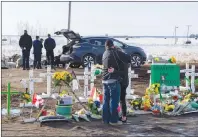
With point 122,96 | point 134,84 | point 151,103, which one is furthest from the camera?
point 134,84

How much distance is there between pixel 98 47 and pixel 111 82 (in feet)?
37.9

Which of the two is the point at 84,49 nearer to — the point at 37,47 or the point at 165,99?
the point at 37,47

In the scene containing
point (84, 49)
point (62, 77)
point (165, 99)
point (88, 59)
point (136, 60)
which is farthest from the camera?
point (136, 60)

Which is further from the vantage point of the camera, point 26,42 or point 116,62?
point 26,42

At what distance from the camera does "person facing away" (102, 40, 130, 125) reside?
909cm

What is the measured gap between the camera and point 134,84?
50.9ft

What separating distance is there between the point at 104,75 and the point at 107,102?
535 mm

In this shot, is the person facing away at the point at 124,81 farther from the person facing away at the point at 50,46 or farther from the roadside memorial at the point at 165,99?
the person facing away at the point at 50,46

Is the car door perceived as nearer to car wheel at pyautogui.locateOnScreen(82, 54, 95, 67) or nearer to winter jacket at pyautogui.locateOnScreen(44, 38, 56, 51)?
car wheel at pyautogui.locateOnScreen(82, 54, 95, 67)

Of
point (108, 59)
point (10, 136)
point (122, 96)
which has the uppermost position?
point (108, 59)

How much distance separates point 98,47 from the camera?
20562 millimetres

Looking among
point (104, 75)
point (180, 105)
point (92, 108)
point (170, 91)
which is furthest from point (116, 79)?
point (170, 91)

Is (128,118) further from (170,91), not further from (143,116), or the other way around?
(170,91)

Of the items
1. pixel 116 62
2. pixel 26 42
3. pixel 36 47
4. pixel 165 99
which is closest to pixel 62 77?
pixel 116 62
